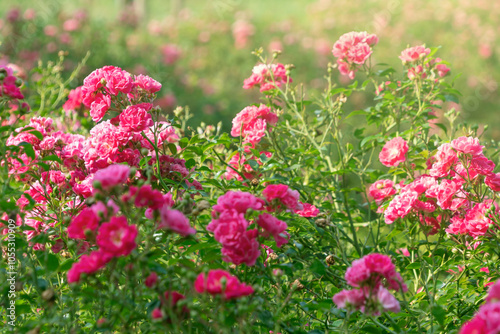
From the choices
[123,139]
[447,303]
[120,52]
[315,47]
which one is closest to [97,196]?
[123,139]

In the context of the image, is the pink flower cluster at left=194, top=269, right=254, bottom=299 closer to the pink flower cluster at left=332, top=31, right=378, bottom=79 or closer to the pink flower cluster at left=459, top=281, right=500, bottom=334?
the pink flower cluster at left=459, top=281, right=500, bottom=334

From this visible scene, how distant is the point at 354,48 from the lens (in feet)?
7.85

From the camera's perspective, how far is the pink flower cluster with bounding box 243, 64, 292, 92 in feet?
7.69

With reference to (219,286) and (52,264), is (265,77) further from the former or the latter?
(219,286)

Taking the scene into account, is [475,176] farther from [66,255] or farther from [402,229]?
[66,255]

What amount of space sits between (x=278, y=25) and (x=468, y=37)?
304cm

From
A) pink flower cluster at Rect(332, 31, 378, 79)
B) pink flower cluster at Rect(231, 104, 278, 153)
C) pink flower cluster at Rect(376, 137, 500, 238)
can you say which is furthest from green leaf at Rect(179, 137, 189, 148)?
pink flower cluster at Rect(332, 31, 378, 79)

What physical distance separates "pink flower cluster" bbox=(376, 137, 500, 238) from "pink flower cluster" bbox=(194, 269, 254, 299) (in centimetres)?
85

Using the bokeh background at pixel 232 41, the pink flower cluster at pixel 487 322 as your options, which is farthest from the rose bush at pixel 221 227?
the bokeh background at pixel 232 41

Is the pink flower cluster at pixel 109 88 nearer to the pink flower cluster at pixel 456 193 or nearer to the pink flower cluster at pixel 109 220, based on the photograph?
the pink flower cluster at pixel 109 220

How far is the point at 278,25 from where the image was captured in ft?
28.8

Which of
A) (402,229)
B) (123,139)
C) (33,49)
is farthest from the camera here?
(33,49)

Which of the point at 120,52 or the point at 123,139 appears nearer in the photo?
the point at 123,139

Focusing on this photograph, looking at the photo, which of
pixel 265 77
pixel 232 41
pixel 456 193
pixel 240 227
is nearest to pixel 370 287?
pixel 240 227
